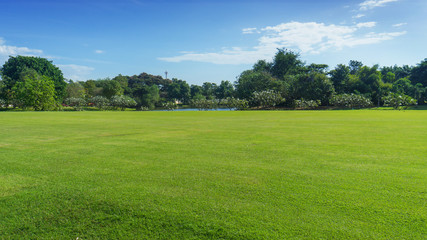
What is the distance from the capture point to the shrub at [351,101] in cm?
4144

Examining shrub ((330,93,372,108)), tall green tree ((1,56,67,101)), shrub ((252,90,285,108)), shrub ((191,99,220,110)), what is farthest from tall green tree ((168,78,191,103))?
shrub ((330,93,372,108))

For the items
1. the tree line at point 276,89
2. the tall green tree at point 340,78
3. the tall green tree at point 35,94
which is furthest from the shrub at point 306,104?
the tall green tree at point 35,94

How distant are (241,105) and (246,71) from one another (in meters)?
20.2

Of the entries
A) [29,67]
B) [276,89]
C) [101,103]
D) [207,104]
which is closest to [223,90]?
[207,104]

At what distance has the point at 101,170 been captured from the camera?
4.47 m

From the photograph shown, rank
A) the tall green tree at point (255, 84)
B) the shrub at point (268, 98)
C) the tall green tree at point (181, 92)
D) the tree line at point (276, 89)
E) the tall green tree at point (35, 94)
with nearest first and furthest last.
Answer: the tall green tree at point (35, 94) < the tree line at point (276, 89) < the shrub at point (268, 98) < the tall green tree at point (255, 84) < the tall green tree at point (181, 92)

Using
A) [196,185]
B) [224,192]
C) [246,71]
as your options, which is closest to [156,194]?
[196,185]

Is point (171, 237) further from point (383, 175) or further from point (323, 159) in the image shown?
point (323, 159)

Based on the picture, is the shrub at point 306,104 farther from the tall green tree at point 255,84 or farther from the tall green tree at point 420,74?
the tall green tree at point 420,74

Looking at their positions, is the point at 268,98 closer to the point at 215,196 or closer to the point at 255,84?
the point at 255,84

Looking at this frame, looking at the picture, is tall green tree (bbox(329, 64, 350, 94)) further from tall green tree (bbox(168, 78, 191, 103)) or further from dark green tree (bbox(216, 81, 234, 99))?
tall green tree (bbox(168, 78, 191, 103))

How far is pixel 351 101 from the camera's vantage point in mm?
41406

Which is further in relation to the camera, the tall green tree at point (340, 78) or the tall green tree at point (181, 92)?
the tall green tree at point (181, 92)

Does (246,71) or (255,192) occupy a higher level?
(246,71)
